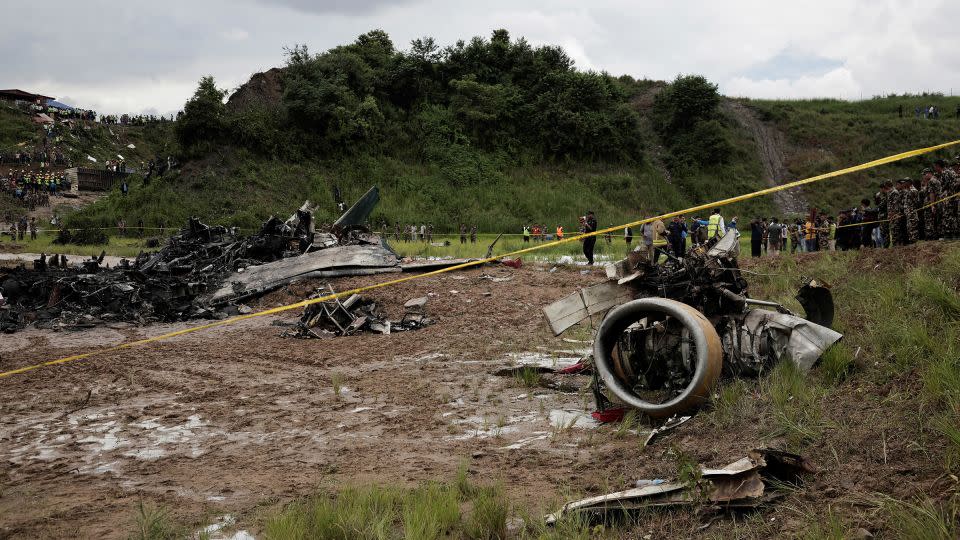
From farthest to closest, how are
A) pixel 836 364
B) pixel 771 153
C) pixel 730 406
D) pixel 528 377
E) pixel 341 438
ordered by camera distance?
pixel 771 153 < pixel 528 377 < pixel 341 438 < pixel 836 364 < pixel 730 406

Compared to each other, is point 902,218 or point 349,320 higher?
point 902,218

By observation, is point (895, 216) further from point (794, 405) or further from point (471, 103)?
point (471, 103)

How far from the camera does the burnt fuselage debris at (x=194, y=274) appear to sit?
14.7 meters

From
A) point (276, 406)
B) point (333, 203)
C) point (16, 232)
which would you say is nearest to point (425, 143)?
point (333, 203)

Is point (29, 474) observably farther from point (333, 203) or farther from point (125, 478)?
point (333, 203)

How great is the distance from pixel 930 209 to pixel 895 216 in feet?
3.69

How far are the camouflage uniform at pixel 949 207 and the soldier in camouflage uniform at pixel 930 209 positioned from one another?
4.3 inches

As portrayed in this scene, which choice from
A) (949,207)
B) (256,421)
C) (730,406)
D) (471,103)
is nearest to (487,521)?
(730,406)

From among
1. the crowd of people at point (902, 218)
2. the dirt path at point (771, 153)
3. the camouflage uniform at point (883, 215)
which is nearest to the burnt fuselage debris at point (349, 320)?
the crowd of people at point (902, 218)

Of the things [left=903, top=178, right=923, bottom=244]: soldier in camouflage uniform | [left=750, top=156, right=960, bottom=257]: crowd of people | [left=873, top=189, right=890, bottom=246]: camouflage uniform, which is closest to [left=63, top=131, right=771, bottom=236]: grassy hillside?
[left=750, top=156, right=960, bottom=257]: crowd of people

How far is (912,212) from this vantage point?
44.5ft

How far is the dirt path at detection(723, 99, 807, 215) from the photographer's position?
151 ft

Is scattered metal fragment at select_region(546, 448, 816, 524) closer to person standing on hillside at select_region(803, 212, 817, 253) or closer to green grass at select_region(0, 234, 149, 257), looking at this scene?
person standing on hillside at select_region(803, 212, 817, 253)

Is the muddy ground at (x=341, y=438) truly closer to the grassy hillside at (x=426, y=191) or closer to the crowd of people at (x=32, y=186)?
the grassy hillside at (x=426, y=191)
